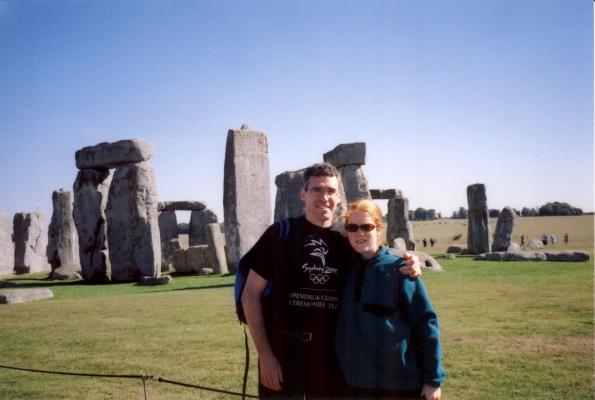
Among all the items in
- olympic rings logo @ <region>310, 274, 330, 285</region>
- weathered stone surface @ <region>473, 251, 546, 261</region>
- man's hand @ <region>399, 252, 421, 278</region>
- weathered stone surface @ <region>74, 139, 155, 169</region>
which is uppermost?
weathered stone surface @ <region>74, 139, 155, 169</region>

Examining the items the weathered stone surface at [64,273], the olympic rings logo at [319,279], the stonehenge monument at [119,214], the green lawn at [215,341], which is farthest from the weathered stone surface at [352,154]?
the olympic rings logo at [319,279]

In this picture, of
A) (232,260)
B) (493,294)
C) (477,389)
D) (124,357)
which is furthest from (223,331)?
(232,260)

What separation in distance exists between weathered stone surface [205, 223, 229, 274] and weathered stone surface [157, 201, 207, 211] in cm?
598

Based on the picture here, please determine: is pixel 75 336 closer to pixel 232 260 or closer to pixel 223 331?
pixel 223 331

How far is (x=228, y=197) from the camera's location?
37.6 ft

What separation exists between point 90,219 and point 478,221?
1458cm

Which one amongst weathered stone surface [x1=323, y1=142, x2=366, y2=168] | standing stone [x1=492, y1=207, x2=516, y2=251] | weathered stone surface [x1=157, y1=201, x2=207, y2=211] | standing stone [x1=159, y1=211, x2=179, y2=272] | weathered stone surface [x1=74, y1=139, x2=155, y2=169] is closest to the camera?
weathered stone surface [x1=74, y1=139, x2=155, y2=169]

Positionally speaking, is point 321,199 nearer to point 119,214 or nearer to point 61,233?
point 119,214

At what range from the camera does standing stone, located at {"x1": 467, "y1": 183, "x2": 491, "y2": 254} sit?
20109mm

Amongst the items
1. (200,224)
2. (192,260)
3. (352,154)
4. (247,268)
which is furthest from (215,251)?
(247,268)

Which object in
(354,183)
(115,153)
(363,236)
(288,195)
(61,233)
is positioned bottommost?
(61,233)

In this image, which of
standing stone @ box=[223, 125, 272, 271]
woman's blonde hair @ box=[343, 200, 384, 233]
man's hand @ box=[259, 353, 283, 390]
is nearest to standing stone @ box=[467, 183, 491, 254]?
standing stone @ box=[223, 125, 272, 271]

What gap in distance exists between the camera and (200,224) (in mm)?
21031

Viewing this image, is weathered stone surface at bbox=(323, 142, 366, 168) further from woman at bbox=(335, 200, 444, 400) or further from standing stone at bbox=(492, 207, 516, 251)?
woman at bbox=(335, 200, 444, 400)
